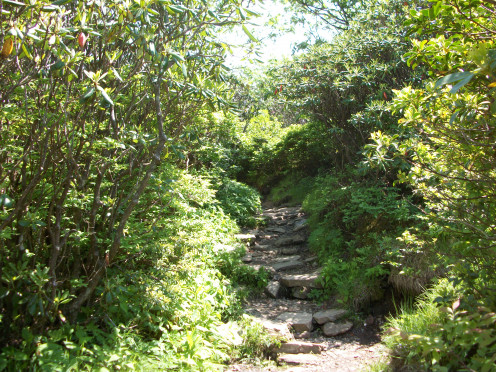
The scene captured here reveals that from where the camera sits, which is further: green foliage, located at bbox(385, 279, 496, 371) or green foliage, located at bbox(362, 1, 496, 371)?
green foliage, located at bbox(362, 1, 496, 371)

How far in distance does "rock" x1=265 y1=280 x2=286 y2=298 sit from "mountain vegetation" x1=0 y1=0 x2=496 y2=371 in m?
0.22

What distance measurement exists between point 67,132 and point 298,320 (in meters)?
3.94

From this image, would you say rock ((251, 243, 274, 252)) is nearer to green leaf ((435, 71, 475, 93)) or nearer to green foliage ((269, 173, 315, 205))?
green foliage ((269, 173, 315, 205))

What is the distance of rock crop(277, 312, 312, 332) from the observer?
213 inches

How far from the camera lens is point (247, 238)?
27.5 ft

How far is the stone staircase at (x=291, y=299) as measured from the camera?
16.3ft

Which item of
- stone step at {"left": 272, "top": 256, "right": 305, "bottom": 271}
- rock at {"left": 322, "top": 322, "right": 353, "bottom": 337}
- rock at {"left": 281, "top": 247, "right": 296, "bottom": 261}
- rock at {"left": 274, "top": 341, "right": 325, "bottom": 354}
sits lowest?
rock at {"left": 274, "top": 341, "right": 325, "bottom": 354}

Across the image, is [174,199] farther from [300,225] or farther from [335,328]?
[300,225]

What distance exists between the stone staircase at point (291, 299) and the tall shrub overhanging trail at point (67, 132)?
2483mm

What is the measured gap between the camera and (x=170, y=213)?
536 centimetres

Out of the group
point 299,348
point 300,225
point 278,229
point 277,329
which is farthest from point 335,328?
point 278,229

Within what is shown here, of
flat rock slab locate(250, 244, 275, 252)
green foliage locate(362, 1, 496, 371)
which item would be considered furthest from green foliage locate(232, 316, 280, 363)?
flat rock slab locate(250, 244, 275, 252)

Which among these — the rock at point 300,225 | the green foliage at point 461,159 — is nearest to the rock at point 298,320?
the green foliage at point 461,159

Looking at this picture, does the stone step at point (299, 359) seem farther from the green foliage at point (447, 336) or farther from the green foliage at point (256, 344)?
the green foliage at point (447, 336)
